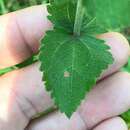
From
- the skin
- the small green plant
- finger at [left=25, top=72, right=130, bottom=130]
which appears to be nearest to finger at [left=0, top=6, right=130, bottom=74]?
the skin

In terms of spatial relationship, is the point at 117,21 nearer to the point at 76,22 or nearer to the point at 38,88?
the point at 76,22

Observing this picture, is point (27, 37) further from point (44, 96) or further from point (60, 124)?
point (60, 124)

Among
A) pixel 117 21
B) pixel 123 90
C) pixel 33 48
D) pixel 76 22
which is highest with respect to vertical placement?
pixel 117 21

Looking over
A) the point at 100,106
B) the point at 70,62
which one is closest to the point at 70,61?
the point at 70,62

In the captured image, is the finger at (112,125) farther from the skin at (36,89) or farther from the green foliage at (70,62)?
the green foliage at (70,62)

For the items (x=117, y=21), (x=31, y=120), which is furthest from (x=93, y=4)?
(x=31, y=120)

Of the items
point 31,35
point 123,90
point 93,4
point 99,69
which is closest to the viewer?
point 93,4
